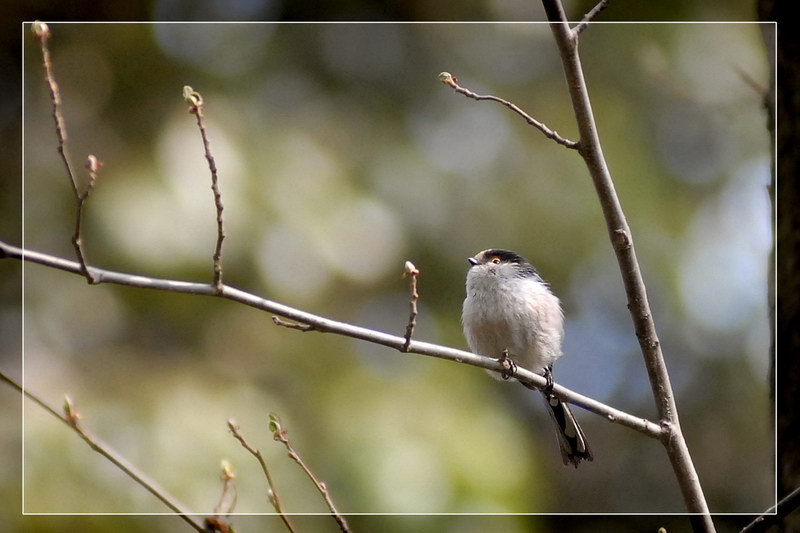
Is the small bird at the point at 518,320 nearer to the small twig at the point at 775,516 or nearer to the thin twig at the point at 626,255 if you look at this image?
the thin twig at the point at 626,255

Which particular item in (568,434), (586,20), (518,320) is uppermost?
(586,20)

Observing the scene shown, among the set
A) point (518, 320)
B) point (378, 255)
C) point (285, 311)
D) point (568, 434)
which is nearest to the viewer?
point (285, 311)

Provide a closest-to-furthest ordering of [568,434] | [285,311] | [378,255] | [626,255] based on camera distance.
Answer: [285,311] → [626,255] → [568,434] → [378,255]

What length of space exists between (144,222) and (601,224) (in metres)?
1.41

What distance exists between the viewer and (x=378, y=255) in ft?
9.29

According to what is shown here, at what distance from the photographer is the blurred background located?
7.91 ft

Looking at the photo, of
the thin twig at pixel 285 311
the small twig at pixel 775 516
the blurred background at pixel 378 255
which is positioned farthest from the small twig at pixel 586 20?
the small twig at pixel 775 516

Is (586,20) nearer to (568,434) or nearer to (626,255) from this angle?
(626,255)

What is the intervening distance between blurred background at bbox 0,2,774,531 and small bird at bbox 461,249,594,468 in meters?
0.09

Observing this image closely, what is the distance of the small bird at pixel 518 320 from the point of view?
90.9 inches

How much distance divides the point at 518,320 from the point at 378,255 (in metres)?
0.69

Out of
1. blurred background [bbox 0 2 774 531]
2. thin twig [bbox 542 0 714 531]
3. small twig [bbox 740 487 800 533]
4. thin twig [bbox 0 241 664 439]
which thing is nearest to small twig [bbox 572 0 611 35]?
thin twig [bbox 542 0 714 531]

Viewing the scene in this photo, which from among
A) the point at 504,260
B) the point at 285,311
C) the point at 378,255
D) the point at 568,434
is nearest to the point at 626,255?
the point at 285,311

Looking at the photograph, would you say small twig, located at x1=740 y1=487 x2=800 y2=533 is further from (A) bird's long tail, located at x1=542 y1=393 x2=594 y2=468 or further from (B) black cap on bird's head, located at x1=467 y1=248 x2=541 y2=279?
(B) black cap on bird's head, located at x1=467 y1=248 x2=541 y2=279
